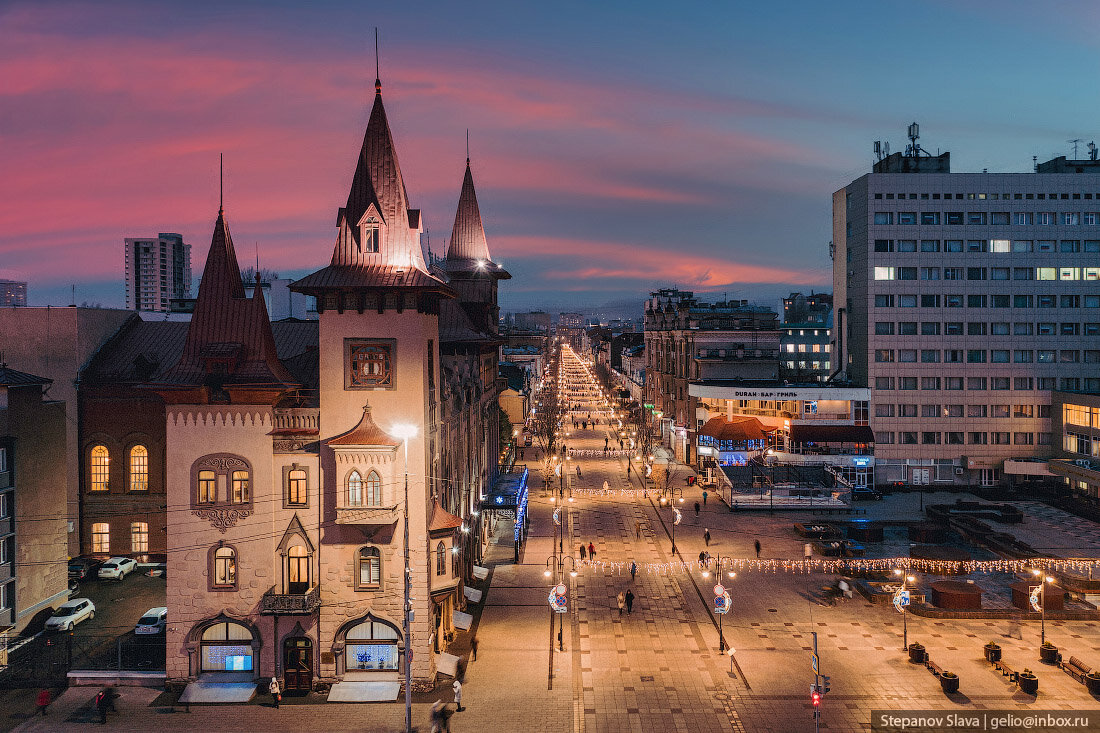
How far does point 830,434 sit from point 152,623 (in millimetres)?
66816

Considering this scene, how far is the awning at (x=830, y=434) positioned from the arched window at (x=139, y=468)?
62.3m

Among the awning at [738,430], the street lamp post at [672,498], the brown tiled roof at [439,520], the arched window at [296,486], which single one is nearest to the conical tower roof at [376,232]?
the arched window at [296,486]

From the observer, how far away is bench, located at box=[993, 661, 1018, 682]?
111 ft

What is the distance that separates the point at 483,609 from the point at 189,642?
1654 centimetres

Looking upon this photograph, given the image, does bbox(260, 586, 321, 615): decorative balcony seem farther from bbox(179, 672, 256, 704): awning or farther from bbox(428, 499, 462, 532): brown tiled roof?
bbox(428, 499, 462, 532): brown tiled roof

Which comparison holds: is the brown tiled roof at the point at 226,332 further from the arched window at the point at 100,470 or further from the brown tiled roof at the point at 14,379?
the arched window at the point at 100,470

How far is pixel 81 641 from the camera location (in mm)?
39844

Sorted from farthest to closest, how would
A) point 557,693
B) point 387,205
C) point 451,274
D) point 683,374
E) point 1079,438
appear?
1. point 683,374
2. point 1079,438
3. point 451,274
4. point 387,205
5. point 557,693

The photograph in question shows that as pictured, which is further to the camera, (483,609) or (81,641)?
(483,609)

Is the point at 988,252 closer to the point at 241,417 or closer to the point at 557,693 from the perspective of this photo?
the point at 557,693

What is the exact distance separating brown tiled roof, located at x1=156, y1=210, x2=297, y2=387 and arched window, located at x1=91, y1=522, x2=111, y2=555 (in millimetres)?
21894

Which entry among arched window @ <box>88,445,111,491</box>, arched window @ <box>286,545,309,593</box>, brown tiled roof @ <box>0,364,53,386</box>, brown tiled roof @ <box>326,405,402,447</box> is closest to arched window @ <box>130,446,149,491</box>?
arched window @ <box>88,445,111,491</box>

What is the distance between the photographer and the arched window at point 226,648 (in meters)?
34.7

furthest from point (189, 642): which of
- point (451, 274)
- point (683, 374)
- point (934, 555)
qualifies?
point (683, 374)
